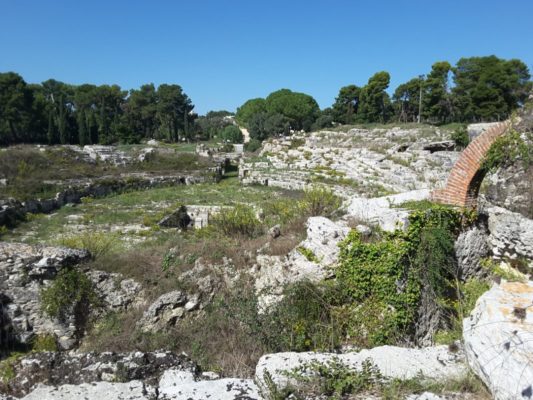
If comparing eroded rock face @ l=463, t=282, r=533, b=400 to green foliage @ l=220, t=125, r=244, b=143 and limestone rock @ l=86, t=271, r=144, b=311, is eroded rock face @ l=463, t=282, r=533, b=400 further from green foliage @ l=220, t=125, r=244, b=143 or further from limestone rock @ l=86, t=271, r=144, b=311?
green foliage @ l=220, t=125, r=244, b=143

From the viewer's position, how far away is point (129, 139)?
1924 inches

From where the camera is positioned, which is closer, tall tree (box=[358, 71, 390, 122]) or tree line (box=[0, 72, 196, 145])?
tree line (box=[0, 72, 196, 145])

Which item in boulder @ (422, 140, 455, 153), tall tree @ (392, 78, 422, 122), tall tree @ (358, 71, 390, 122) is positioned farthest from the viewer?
tall tree @ (358, 71, 390, 122)

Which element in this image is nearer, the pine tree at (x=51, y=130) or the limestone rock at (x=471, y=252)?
the limestone rock at (x=471, y=252)

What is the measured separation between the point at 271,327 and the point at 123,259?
4.17 meters

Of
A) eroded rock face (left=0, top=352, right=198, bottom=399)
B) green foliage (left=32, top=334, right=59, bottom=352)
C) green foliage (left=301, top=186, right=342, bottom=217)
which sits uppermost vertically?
green foliage (left=301, top=186, right=342, bottom=217)

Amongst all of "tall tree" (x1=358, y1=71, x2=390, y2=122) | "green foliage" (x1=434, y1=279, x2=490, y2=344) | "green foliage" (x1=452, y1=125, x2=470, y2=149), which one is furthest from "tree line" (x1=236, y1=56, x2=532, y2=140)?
"green foliage" (x1=434, y1=279, x2=490, y2=344)

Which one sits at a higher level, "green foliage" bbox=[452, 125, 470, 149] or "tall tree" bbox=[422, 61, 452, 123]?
"tall tree" bbox=[422, 61, 452, 123]

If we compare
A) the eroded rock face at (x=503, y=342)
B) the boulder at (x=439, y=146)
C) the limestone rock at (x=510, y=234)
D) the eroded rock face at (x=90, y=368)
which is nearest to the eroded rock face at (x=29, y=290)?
the eroded rock face at (x=90, y=368)

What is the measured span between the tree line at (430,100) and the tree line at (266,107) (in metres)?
0.10

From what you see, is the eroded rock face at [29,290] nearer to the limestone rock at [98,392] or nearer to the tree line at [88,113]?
the limestone rock at [98,392]

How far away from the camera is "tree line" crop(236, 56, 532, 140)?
4122 centimetres

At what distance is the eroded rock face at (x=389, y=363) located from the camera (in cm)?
353

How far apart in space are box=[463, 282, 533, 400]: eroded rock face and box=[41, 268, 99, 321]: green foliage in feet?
21.6
